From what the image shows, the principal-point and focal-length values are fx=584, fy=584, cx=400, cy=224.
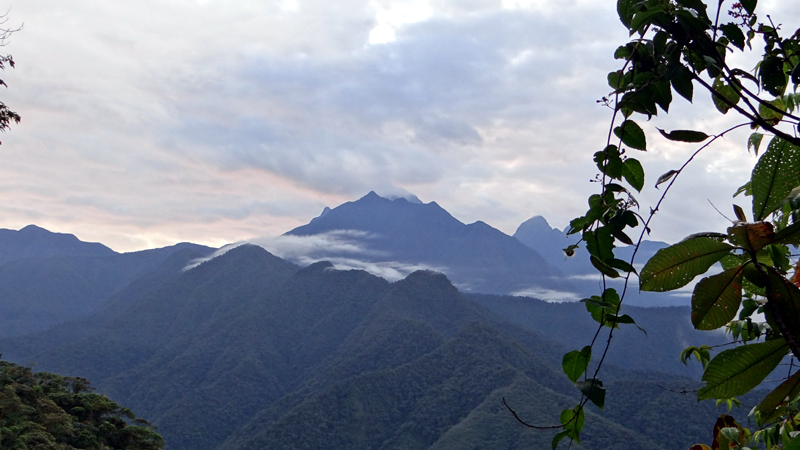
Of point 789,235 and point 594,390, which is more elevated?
point 789,235

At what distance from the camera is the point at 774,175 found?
3.25 feet

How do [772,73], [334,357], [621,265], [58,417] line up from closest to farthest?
[621,265] → [772,73] → [58,417] → [334,357]

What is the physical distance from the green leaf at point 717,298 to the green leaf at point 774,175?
0.16 metres

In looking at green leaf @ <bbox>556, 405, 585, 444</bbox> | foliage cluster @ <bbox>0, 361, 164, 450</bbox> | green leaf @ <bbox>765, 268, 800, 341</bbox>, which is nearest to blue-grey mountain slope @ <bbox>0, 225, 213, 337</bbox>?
foliage cluster @ <bbox>0, 361, 164, 450</bbox>

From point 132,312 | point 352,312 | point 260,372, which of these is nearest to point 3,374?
point 260,372

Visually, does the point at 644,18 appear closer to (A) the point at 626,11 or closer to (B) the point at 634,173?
(A) the point at 626,11

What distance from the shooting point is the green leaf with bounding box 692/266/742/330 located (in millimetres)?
901

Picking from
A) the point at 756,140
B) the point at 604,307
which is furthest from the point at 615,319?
the point at 756,140

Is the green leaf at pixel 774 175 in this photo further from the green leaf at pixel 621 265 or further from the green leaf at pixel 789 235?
the green leaf at pixel 621 265

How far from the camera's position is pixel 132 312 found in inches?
5787

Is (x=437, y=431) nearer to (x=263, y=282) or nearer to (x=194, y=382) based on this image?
(x=194, y=382)

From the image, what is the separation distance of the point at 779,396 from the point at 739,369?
0.71 feet

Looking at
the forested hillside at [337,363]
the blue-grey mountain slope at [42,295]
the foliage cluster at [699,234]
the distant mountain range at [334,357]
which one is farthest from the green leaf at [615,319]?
the blue-grey mountain slope at [42,295]

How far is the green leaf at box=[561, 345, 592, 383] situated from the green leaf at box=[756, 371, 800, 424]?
0.35 metres
